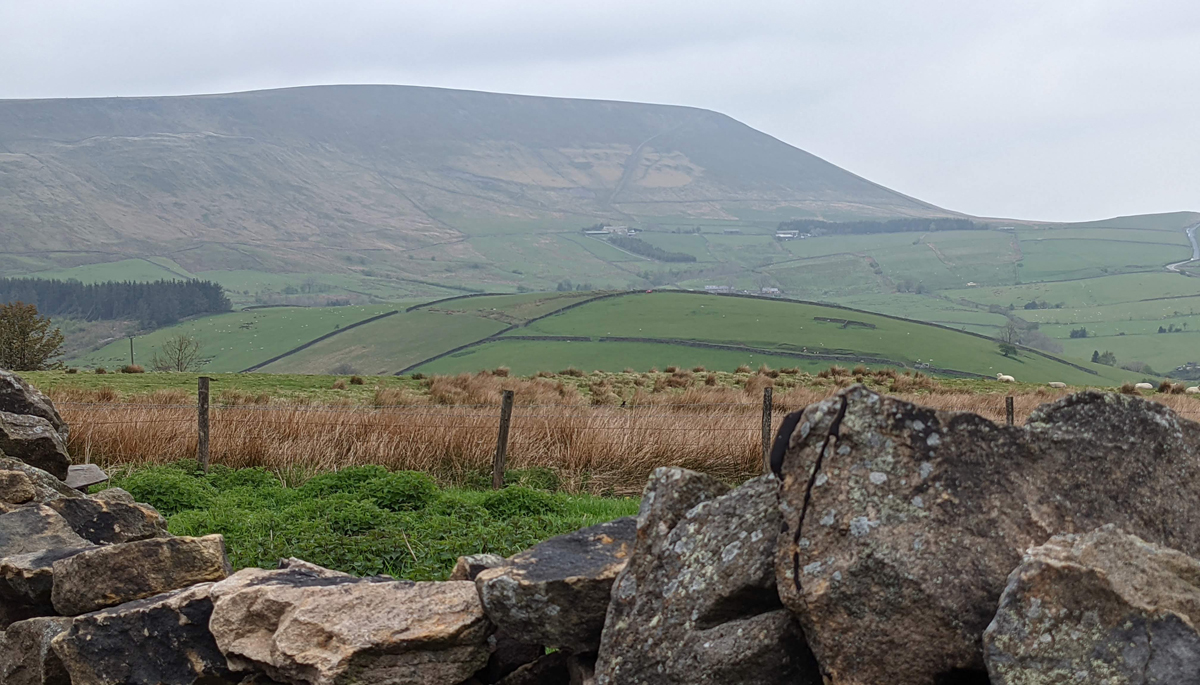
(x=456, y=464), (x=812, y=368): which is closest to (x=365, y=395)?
(x=456, y=464)

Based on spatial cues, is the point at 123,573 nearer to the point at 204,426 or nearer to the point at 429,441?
the point at 204,426

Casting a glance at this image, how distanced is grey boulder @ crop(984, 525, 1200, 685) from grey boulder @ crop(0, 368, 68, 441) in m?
11.2

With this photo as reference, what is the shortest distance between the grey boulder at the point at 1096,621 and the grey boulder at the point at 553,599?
2191 millimetres

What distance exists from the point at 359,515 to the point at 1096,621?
8119 mm

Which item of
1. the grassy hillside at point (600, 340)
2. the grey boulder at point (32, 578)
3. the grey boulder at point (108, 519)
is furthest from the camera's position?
the grassy hillside at point (600, 340)

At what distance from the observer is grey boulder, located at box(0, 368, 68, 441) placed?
1199 cm

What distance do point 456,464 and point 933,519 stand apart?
1332 cm

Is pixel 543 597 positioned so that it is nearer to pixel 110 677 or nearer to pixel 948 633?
pixel 948 633

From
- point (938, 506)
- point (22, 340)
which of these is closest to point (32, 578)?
point (938, 506)

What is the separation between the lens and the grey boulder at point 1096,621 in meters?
Answer: 3.99

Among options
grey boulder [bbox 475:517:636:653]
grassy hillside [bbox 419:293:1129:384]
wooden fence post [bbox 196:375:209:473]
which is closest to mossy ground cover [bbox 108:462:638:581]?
wooden fence post [bbox 196:375:209:473]

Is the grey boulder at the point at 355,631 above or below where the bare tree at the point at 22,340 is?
above

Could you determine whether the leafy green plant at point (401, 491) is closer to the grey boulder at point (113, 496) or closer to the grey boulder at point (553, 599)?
the grey boulder at point (113, 496)

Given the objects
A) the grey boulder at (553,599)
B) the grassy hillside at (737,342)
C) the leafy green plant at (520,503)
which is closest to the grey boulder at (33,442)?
the leafy green plant at (520,503)
